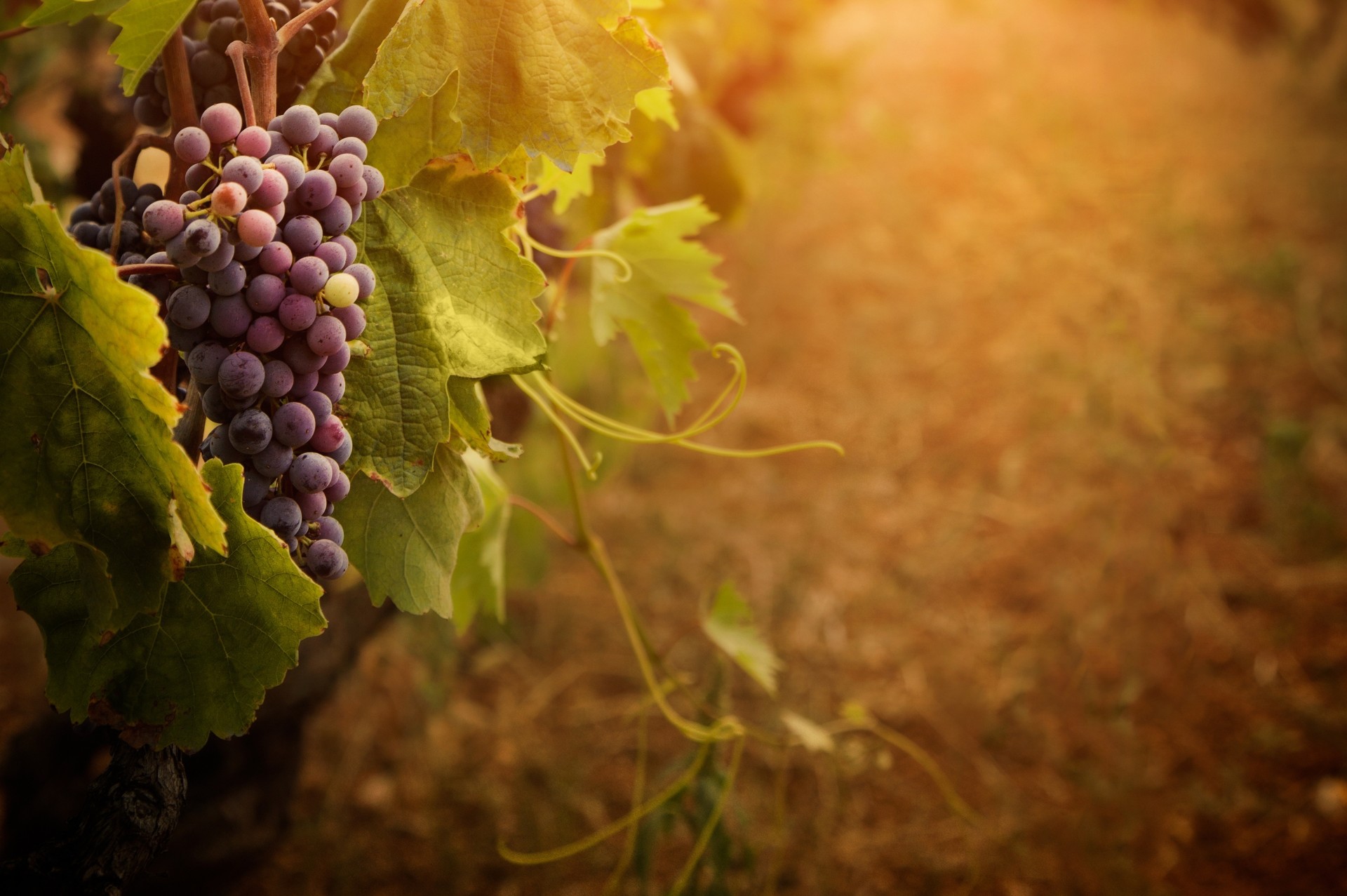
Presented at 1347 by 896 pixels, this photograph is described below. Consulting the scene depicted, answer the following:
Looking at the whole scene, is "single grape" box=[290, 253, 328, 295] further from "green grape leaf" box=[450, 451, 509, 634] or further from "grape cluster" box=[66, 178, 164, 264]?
"green grape leaf" box=[450, 451, 509, 634]

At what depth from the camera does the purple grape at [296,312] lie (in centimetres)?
60

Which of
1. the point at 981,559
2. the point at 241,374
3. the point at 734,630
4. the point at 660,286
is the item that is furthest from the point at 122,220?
the point at 981,559

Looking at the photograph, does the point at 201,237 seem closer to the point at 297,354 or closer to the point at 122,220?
the point at 297,354

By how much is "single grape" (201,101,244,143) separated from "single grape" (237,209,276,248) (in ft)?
0.27

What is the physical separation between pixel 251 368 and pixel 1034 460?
11.2 ft

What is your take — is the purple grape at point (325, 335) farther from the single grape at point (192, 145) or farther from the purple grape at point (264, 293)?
the single grape at point (192, 145)

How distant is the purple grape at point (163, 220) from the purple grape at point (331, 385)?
135mm

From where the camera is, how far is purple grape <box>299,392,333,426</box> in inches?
25.2

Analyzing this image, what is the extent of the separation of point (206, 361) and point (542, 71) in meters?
0.34

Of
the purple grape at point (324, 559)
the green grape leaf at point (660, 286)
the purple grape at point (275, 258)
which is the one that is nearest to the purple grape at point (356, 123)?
the purple grape at point (275, 258)

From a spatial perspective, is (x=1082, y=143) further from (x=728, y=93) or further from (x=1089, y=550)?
(x=1089, y=550)

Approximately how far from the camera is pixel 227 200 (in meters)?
0.56

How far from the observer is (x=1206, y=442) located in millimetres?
3428

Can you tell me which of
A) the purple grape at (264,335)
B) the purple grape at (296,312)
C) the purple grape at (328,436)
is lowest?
the purple grape at (328,436)
